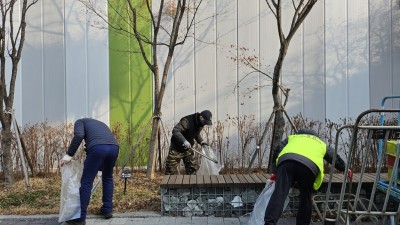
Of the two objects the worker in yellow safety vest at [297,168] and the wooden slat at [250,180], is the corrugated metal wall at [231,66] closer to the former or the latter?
the wooden slat at [250,180]

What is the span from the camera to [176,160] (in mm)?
9172

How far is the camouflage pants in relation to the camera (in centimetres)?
912

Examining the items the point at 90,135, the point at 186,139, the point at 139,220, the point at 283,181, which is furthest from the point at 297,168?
the point at 186,139

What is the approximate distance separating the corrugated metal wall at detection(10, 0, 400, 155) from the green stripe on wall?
0.55 ft

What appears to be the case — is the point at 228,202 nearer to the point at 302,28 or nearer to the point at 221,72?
the point at 221,72

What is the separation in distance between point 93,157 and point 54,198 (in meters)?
1.90

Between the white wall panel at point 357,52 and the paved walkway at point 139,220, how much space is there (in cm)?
456

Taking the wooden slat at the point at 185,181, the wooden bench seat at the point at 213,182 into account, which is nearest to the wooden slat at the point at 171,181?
the wooden bench seat at the point at 213,182

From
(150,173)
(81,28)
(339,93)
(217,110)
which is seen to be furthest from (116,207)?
(339,93)

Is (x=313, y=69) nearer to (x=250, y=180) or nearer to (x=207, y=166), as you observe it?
(x=207, y=166)

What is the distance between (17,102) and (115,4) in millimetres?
2852

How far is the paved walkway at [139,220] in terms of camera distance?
23.1 ft

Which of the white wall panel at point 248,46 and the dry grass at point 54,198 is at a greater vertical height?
the white wall panel at point 248,46

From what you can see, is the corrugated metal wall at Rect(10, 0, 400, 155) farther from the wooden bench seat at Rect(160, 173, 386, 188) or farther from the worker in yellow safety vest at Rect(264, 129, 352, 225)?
the worker in yellow safety vest at Rect(264, 129, 352, 225)
